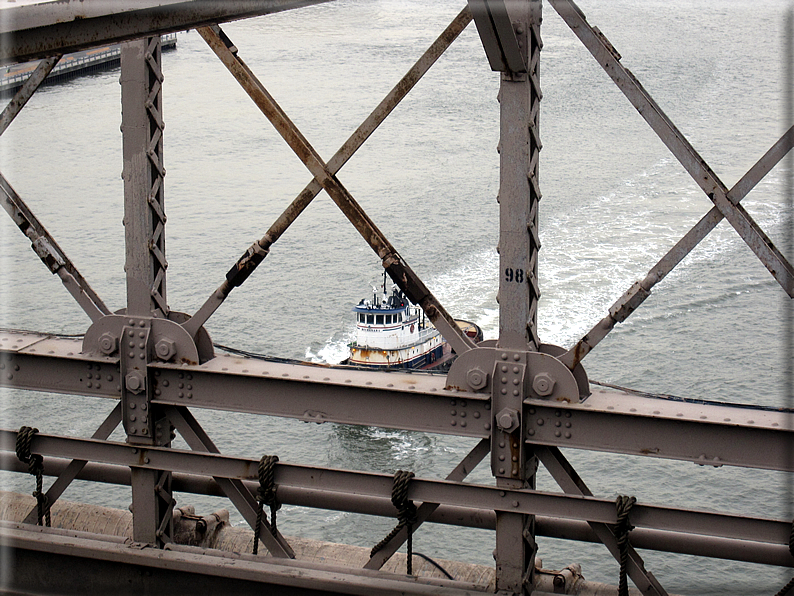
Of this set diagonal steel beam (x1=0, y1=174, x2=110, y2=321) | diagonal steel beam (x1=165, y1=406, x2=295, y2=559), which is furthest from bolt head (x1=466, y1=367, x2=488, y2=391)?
diagonal steel beam (x1=0, y1=174, x2=110, y2=321)

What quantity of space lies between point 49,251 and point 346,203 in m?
2.20

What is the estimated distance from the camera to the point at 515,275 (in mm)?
6473

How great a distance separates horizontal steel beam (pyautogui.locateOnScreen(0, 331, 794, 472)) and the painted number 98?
73 centimetres

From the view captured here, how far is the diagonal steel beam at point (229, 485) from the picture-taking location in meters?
7.21

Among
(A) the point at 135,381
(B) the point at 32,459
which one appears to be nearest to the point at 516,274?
(A) the point at 135,381

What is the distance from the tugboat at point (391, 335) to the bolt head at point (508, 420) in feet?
67.5

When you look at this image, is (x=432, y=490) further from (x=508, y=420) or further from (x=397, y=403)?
(x=508, y=420)

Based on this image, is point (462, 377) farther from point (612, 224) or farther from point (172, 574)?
point (612, 224)

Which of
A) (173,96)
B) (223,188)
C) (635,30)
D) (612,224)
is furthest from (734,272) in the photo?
(635,30)

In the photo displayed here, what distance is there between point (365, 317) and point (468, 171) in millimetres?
14114

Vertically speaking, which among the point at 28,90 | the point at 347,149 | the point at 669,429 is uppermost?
the point at 28,90

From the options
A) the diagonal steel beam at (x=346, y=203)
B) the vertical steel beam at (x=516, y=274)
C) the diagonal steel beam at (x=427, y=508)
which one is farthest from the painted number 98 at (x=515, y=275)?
the diagonal steel beam at (x=427, y=508)

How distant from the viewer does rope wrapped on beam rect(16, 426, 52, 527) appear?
732 cm

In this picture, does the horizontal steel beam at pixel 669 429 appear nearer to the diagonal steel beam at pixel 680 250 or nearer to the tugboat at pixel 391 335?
the diagonal steel beam at pixel 680 250
